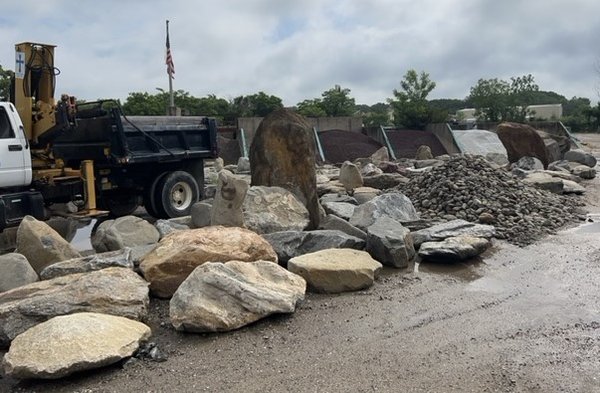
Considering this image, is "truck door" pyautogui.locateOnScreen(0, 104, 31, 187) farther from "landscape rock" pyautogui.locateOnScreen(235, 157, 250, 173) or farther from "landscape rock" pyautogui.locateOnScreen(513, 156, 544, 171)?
"landscape rock" pyautogui.locateOnScreen(513, 156, 544, 171)

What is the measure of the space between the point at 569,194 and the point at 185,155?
879cm

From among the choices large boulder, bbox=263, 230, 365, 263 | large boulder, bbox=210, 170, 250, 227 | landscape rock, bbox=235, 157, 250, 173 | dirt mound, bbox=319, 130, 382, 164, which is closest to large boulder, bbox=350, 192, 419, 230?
large boulder, bbox=263, 230, 365, 263

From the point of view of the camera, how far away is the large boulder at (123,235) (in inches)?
316

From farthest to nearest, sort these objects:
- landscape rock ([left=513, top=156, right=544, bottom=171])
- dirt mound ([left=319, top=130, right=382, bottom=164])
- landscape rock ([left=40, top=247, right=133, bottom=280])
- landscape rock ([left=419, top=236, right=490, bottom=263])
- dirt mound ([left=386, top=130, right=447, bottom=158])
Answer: dirt mound ([left=386, top=130, right=447, bottom=158]), dirt mound ([left=319, top=130, right=382, bottom=164]), landscape rock ([left=513, top=156, right=544, bottom=171]), landscape rock ([left=419, top=236, right=490, bottom=263]), landscape rock ([left=40, top=247, right=133, bottom=280])

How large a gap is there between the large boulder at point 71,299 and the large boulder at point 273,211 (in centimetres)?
290

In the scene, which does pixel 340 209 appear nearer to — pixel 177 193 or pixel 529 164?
pixel 177 193

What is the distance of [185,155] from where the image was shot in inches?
456

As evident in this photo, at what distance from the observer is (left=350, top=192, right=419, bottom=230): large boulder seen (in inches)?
359

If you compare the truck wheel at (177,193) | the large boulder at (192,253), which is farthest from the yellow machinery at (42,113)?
the large boulder at (192,253)

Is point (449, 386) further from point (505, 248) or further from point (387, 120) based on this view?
point (387, 120)

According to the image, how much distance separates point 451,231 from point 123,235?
4.70m

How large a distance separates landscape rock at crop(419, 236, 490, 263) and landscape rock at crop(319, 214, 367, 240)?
0.91m

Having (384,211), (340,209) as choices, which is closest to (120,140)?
(340,209)

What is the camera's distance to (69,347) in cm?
432
